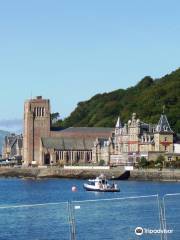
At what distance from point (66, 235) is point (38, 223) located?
22.5ft

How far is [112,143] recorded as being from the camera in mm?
177125

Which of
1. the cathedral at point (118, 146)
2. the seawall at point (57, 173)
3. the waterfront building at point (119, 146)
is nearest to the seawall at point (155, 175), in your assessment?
the seawall at point (57, 173)

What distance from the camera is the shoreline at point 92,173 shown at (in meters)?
131

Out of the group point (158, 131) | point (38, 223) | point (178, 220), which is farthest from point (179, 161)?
point (178, 220)

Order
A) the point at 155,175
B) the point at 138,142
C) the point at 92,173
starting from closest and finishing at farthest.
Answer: the point at 155,175 < the point at 92,173 < the point at 138,142

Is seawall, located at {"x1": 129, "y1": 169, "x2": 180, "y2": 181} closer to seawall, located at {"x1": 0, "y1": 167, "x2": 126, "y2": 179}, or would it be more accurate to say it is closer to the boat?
seawall, located at {"x1": 0, "y1": 167, "x2": 126, "y2": 179}

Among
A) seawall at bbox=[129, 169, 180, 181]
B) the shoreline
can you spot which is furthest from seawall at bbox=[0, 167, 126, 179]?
seawall at bbox=[129, 169, 180, 181]

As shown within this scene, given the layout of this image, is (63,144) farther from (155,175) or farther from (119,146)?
(155,175)

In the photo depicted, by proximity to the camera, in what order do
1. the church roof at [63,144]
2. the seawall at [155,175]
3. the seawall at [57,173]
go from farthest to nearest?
1. the church roof at [63,144]
2. the seawall at [57,173]
3. the seawall at [155,175]

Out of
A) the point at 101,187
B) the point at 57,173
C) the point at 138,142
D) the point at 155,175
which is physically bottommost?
the point at 101,187

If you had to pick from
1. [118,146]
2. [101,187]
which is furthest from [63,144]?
[101,187]

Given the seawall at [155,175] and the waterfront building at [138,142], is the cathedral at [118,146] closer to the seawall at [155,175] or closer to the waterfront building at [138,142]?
the waterfront building at [138,142]

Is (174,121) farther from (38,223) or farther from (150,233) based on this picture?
(150,233)

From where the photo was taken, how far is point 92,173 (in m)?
152
